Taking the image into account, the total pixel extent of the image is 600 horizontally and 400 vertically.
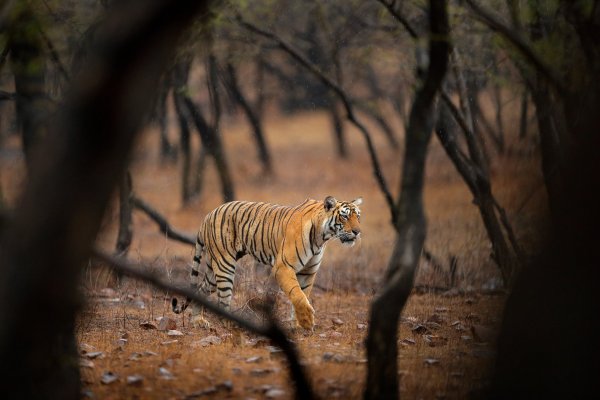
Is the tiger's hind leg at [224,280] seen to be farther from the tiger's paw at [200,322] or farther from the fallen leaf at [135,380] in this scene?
the fallen leaf at [135,380]

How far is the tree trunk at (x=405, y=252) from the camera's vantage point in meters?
5.85

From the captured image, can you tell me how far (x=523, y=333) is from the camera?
18.6 ft

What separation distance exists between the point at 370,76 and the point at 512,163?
12036 millimetres

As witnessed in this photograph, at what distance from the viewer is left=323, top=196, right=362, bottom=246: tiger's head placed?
10312 millimetres

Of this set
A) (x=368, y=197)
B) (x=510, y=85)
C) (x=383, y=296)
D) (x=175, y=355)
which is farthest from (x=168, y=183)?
(x=383, y=296)

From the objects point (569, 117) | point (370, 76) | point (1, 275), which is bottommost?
point (1, 275)

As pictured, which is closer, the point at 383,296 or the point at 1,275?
the point at 1,275

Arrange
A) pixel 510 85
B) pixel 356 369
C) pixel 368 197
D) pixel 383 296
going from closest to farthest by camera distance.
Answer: pixel 383 296 → pixel 356 369 → pixel 510 85 → pixel 368 197

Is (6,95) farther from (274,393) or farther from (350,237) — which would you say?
(274,393)

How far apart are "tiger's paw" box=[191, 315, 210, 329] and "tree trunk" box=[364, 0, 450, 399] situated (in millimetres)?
3734

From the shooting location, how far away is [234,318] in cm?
524

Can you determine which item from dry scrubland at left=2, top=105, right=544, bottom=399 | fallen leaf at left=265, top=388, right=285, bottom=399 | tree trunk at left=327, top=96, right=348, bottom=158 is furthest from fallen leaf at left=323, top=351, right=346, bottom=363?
tree trunk at left=327, top=96, right=348, bottom=158

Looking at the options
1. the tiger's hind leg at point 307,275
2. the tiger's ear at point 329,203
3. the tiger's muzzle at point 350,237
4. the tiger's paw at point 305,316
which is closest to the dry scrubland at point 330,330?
the tiger's paw at point 305,316

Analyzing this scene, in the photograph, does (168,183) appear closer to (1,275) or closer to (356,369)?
(356,369)
